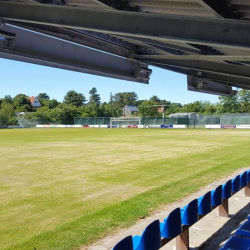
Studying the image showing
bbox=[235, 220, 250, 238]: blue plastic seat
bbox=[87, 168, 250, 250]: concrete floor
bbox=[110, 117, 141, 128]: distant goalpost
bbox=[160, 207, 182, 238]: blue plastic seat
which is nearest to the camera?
bbox=[160, 207, 182, 238]: blue plastic seat

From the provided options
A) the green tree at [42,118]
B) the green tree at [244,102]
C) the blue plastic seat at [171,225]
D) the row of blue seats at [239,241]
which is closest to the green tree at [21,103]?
the green tree at [42,118]

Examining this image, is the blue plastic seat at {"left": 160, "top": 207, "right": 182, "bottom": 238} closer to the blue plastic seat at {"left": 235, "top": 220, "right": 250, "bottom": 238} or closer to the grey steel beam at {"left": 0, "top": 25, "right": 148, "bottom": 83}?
the blue plastic seat at {"left": 235, "top": 220, "right": 250, "bottom": 238}

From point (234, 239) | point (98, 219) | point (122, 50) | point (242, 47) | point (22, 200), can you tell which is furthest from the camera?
point (22, 200)

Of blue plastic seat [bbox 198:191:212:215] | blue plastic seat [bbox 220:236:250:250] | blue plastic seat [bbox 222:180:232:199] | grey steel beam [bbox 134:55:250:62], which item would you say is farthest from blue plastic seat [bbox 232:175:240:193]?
grey steel beam [bbox 134:55:250:62]

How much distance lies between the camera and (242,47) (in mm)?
2916

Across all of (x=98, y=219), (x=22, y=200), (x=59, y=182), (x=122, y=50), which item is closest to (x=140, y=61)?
(x=122, y=50)

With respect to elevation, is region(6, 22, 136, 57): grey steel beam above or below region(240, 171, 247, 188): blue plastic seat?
above

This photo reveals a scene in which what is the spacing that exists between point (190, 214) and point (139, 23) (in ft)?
8.33

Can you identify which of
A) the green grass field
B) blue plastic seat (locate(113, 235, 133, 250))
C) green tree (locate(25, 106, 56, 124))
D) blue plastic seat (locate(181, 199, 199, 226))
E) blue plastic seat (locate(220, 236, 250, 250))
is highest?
green tree (locate(25, 106, 56, 124))

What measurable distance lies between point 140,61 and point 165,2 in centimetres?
191

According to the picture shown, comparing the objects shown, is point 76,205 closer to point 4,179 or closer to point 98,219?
point 98,219

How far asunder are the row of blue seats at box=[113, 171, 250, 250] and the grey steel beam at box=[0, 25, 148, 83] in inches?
82.9

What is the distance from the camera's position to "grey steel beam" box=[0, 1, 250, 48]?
292cm

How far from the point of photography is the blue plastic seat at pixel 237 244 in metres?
3.51
